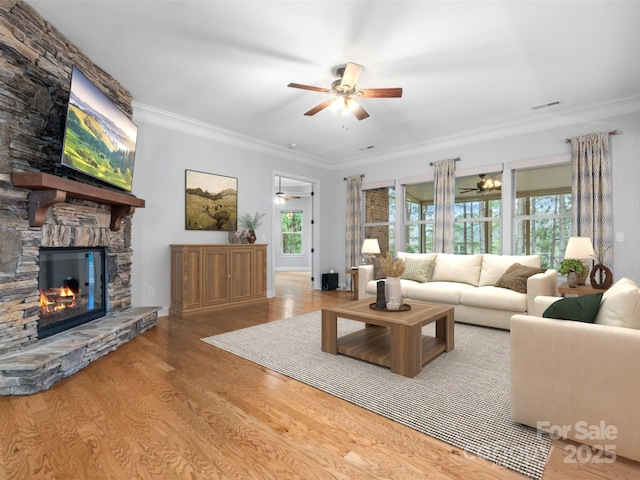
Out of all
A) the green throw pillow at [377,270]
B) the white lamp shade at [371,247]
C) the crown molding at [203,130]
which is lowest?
the green throw pillow at [377,270]

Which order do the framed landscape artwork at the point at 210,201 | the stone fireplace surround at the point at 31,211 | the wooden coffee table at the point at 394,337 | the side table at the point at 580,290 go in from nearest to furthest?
1. the stone fireplace surround at the point at 31,211
2. the wooden coffee table at the point at 394,337
3. the side table at the point at 580,290
4. the framed landscape artwork at the point at 210,201

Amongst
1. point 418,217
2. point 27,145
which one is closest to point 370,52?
point 27,145

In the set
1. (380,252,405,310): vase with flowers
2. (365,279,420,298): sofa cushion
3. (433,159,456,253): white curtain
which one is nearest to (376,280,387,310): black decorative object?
(380,252,405,310): vase with flowers

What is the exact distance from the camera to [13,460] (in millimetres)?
1548

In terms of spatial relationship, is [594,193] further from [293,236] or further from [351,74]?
[293,236]

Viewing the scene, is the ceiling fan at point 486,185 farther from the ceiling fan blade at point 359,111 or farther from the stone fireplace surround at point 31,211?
the stone fireplace surround at point 31,211

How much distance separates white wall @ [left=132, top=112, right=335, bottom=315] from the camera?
4465mm

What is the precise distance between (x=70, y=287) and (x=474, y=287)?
4487 mm

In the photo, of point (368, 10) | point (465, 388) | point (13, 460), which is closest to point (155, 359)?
point (13, 460)

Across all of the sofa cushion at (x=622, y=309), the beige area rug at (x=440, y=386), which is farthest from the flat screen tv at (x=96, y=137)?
the sofa cushion at (x=622, y=309)

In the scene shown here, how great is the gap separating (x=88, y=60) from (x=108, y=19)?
0.80 meters

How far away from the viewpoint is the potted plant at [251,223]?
18.0ft

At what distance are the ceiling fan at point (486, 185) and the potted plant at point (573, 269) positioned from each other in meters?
1.86

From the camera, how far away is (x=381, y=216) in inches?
274
